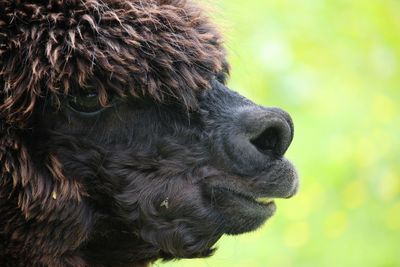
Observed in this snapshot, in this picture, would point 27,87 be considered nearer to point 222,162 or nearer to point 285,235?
point 222,162

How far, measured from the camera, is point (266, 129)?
372cm

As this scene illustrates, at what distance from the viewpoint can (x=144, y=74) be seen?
11.9 feet

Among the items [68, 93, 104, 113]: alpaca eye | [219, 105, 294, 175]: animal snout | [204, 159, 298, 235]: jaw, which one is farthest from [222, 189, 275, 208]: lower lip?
[68, 93, 104, 113]: alpaca eye

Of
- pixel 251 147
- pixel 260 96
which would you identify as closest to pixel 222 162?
pixel 251 147

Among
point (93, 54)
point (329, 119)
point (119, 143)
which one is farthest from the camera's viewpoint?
point (329, 119)

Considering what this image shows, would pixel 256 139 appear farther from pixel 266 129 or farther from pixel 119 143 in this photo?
pixel 119 143

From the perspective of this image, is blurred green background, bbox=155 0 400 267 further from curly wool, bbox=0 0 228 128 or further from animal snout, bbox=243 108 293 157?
curly wool, bbox=0 0 228 128

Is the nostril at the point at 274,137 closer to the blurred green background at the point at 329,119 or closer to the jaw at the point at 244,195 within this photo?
the jaw at the point at 244,195

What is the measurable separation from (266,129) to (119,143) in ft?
2.11

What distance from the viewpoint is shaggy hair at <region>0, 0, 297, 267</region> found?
353cm

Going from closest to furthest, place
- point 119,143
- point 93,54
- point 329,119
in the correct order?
1. point 93,54
2. point 119,143
3. point 329,119

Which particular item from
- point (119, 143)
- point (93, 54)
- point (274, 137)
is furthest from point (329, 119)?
point (93, 54)

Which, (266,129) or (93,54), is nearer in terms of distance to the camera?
(93,54)

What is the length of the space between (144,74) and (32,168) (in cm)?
61
